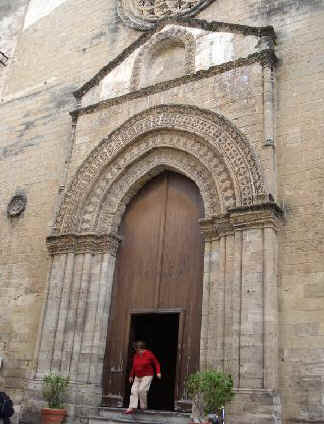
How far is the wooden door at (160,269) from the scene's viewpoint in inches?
343

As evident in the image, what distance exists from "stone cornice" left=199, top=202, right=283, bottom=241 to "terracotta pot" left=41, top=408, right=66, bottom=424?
3.74 meters

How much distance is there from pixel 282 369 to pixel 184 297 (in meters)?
2.20

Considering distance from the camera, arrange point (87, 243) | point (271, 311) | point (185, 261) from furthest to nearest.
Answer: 1. point (87, 243)
2. point (185, 261)
3. point (271, 311)

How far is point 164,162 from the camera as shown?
9781 millimetres

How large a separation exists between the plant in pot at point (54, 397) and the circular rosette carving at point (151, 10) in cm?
747

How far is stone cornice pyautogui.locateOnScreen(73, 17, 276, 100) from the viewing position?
9391 mm

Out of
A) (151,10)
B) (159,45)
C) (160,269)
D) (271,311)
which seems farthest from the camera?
(151,10)

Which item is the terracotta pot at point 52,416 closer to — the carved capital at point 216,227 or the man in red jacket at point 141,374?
the man in red jacket at point 141,374

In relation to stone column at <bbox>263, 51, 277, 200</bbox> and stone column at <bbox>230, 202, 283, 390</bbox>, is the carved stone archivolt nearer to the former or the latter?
stone column at <bbox>263, 51, 277, 200</bbox>

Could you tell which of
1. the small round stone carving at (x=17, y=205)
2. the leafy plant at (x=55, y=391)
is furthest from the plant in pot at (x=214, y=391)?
the small round stone carving at (x=17, y=205)

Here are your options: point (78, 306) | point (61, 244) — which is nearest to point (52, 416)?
point (78, 306)

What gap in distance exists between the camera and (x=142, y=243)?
979 centimetres

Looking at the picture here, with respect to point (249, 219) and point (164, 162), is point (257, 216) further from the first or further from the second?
point (164, 162)

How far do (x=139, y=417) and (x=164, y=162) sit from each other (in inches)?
175
